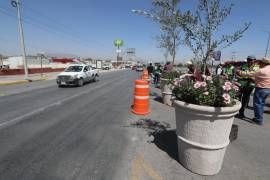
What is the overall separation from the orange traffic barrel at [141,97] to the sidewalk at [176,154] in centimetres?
95

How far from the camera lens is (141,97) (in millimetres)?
6035

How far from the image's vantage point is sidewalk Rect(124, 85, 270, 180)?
272 centimetres

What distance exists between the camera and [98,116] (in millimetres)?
5863

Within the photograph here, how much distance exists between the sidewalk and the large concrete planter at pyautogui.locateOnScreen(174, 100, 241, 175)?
0.19 metres

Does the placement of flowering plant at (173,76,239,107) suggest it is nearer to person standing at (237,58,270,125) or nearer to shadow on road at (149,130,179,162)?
shadow on road at (149,130,179,162)

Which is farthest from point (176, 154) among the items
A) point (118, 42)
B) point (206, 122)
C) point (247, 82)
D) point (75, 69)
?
point (118, 42)

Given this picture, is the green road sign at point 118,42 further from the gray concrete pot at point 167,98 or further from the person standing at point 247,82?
the person standing at point 247,82

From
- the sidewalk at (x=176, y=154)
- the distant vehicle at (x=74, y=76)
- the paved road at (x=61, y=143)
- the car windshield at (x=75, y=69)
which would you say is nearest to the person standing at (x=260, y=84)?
the sidewalk at (x=176, y=154)

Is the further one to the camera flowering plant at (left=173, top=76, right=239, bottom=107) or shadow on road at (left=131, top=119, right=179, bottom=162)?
shadow on road at (left=131, top=119, right=179, bottom=162)

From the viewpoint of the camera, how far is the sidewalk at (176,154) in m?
2.72

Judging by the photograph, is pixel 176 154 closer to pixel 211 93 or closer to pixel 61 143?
pixel 211 93

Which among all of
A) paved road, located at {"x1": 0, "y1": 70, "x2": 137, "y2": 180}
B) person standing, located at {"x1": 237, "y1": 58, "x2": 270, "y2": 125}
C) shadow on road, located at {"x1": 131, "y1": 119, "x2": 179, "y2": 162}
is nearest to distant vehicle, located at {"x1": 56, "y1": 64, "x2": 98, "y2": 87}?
paved road, located at {"x1": 0, "y1": 70, "x2": 137, "y2": 180}

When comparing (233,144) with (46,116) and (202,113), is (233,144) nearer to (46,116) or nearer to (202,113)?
(202,113)

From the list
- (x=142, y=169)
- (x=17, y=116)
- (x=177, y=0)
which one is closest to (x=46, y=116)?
(x=17, y=116)
